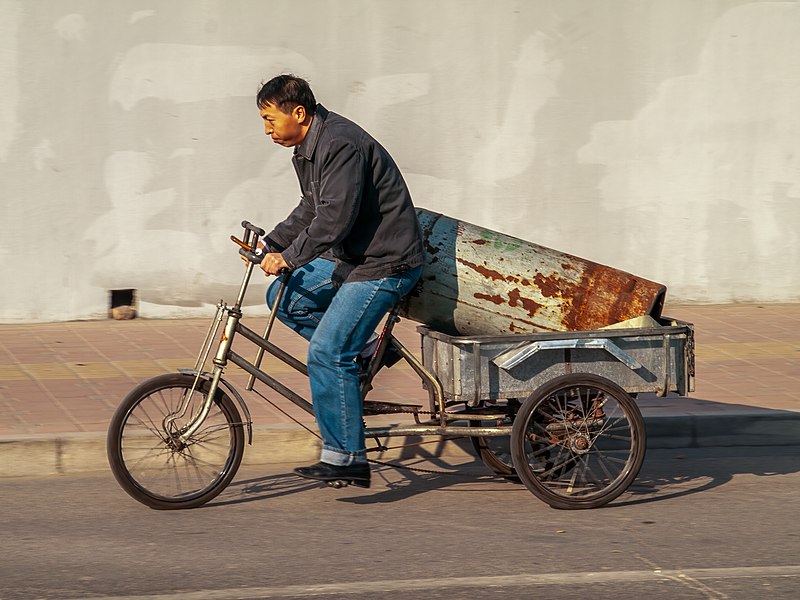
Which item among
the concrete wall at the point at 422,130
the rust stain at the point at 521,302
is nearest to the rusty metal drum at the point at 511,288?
Answer: the rust stain at the point at 521,302

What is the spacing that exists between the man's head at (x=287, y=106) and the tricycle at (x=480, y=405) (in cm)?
45

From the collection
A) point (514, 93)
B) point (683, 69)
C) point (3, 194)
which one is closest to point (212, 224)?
point (3, 194)

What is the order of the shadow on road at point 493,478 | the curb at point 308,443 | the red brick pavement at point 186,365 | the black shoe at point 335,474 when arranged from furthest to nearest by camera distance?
the red brick pavement at point 186,365
the curb at point 308,443
the shadow on road at point 493,478
the black shoe at point 335,474

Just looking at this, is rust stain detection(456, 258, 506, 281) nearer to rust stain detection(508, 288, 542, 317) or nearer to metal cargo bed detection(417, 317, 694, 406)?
rust stain detection(508, 288, 542, 317)

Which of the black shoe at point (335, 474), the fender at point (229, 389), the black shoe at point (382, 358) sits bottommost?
the black shoe at point (335, 474)

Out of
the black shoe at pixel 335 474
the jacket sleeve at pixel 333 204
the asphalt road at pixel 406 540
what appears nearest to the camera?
the asphalt road at pixel 406 540

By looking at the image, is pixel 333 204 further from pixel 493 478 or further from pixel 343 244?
pixel 493 478

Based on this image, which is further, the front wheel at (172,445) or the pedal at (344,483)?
the pedal at (344,483)

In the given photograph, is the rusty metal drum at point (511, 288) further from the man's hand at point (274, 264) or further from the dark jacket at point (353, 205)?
the man's hand at point (274, 264)

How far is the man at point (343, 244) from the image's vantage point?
543cm

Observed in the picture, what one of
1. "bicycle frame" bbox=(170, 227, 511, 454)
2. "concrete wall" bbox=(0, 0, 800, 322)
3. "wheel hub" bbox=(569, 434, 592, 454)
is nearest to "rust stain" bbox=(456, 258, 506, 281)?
"bicycle frame" bbox=(170, 227, 511, 454)

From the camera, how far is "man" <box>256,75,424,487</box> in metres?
5.43

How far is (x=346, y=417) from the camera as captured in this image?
5645 millimetres

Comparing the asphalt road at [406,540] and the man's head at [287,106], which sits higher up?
the man's head at [287,106]
